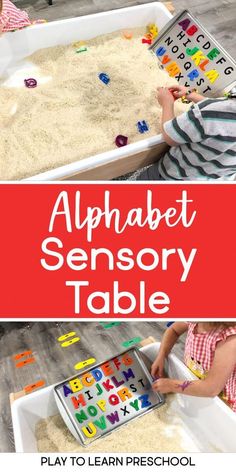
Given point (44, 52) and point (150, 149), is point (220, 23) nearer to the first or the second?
point (44, 52)

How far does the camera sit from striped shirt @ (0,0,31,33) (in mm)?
2141

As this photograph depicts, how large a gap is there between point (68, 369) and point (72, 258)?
0.56 meters

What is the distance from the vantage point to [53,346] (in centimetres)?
194

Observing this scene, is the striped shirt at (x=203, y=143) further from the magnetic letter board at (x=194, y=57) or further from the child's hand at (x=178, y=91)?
the magnetic letter board at (x=194, y=57)

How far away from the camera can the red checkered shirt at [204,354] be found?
1335 millimetres

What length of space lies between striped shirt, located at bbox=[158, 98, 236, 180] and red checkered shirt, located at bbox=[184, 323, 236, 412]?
0.54 metres

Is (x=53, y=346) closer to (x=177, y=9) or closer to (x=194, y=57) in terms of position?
(x=194, y=57)

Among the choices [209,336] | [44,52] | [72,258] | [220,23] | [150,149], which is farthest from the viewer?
[220,23]

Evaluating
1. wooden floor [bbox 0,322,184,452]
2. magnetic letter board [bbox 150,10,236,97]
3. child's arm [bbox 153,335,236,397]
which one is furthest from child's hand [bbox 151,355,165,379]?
magnetic letter board [bbox 150,10,236,97]

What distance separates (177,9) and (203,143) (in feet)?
6.09

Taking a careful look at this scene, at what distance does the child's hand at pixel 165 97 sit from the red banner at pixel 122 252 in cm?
50

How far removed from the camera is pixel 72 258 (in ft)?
4.86

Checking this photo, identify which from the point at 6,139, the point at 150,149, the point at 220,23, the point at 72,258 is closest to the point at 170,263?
the point at 72,258

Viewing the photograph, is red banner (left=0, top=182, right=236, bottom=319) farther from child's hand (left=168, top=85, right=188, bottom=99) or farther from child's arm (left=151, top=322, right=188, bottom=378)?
child's hand (left=168, top=85, right=188, bottom=99)
